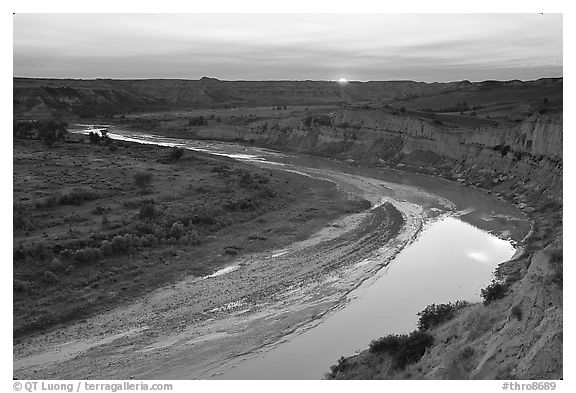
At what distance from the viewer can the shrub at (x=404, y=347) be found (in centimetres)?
1080

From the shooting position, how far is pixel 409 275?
1798cm

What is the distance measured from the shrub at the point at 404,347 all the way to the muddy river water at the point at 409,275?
3.93 ft

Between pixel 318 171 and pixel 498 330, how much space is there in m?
30.2

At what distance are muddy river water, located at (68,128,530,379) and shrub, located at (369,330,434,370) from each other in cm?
120

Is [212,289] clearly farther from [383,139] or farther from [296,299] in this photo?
[383,139]

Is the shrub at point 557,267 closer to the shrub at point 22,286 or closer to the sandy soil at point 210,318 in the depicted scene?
the sandy soil at point 210,318

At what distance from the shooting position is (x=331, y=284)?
17.0 metres

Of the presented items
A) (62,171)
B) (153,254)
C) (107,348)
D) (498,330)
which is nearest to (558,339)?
(498,330)

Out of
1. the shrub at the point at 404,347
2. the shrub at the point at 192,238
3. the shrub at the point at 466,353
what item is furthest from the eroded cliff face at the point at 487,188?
the shrub at the point at 192,238

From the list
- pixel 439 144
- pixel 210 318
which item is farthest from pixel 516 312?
pixel 439 144

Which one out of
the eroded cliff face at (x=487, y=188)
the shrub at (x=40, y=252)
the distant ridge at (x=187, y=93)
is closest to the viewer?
the eroded cliff face at (x=487, y=188)

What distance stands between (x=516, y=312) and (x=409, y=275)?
8.02 metres

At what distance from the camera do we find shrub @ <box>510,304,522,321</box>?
987 cm

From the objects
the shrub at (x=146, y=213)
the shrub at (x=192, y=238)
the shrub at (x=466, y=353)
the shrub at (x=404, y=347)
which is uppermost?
the shrub at (x=146, y=213)
